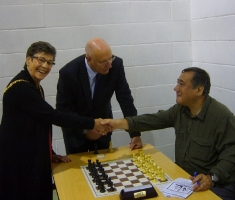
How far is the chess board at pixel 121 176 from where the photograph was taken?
72.2 inches

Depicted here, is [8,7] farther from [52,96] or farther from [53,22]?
[52,96]

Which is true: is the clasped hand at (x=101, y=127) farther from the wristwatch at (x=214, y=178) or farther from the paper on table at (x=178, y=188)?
the wristwatch at (x=214, y=178)

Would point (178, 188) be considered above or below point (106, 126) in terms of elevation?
below

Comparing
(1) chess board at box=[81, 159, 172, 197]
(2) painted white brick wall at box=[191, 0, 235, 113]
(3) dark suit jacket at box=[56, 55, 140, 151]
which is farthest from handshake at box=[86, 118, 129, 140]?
(2) painted white brick wall at box=[191, 0, 235, 113]

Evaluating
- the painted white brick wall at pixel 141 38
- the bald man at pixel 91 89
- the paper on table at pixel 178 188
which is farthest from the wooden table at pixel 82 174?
the painted white brick wall at pixel 141 38

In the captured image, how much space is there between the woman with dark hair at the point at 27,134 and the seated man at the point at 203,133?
0.56 meters

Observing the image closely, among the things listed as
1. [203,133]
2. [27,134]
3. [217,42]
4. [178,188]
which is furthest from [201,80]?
[27,134]

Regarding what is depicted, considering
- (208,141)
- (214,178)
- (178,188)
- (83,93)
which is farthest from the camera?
(83,93)

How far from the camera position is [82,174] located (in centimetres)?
206

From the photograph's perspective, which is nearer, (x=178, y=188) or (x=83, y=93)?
(x=178, y=188)

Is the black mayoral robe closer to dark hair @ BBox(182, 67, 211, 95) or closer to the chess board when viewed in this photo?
the chess board

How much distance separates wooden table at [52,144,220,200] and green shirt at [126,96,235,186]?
156mm

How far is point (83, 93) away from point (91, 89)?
0.25 ft

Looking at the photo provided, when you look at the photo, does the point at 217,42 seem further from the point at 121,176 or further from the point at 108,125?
the point at 121,176
